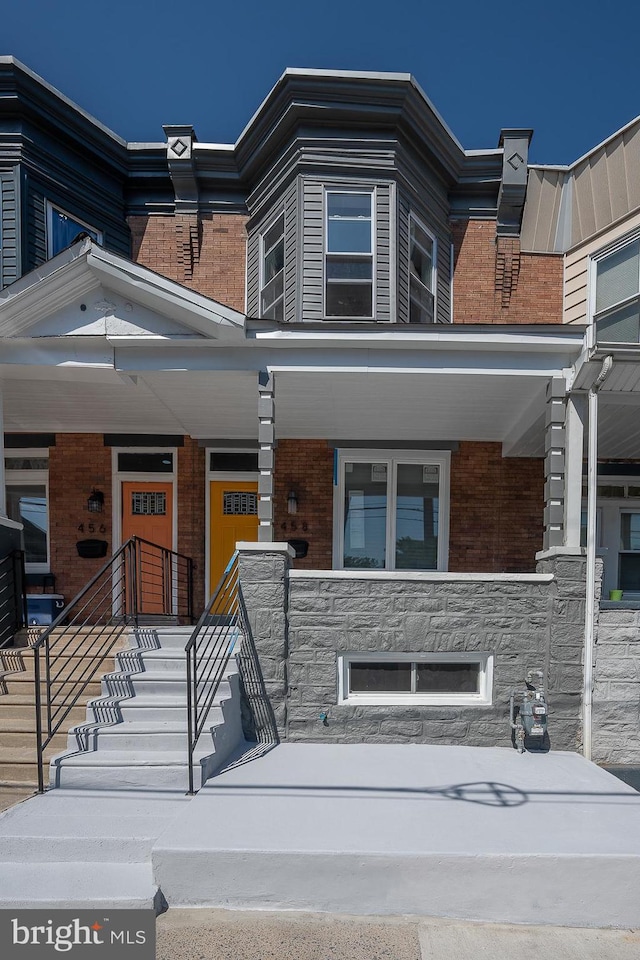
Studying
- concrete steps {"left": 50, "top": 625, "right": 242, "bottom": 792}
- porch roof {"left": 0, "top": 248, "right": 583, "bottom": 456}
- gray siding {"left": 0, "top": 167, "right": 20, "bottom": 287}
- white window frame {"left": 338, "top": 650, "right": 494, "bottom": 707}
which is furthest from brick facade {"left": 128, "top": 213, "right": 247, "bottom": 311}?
white window frame {"left": 338, "top": 650, "right": 494, "bottom": 707}

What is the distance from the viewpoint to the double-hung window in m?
8.82

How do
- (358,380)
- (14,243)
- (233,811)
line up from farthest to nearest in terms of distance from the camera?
(14,243), (358,380), (233,811)

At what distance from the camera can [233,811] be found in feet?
14.1

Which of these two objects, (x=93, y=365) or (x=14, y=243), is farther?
(x=14, y=243)

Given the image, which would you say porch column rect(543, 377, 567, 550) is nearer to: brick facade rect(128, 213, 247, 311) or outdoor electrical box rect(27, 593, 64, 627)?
brick facade rect(128, 213, 247, 311)

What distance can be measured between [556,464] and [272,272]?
524 centimetres

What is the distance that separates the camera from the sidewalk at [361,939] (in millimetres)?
3324

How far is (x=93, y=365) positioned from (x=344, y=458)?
3951mm

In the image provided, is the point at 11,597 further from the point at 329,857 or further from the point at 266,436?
the point at 329,857

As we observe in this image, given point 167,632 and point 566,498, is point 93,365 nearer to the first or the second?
point 167,632

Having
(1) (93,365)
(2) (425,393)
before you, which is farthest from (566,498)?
(1) (93,365)

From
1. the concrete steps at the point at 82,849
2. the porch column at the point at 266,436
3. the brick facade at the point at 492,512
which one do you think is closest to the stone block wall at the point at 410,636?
the porch column at the point at 266,436

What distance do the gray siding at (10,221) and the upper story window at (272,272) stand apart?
11.5ft

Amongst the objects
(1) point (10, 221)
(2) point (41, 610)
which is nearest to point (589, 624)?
(2) point (41, 610)
